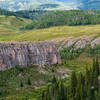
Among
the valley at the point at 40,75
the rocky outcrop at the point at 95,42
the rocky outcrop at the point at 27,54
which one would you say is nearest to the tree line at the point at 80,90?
the valley at the point at 40,75

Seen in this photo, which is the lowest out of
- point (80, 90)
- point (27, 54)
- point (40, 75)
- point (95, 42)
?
point (40, 75)

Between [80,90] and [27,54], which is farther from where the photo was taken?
[27,54]

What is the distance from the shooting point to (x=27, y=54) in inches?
4988

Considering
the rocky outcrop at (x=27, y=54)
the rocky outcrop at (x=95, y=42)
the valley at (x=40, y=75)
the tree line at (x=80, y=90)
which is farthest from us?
the rocky outcrop at (x=95, y=42)

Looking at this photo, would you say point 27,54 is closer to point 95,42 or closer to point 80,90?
point 80,90

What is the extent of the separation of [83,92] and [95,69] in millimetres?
13270

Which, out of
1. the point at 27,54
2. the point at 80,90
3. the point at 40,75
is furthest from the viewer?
the point at 27,54

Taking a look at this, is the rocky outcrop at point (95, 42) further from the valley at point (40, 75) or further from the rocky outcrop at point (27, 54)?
the rocky outcrop at point (27, 54)

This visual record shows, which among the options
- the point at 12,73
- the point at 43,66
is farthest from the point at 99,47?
the point at 12,73

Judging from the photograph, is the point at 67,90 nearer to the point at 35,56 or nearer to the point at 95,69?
the point at 95,69

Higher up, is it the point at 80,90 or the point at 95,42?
the point at 95,42

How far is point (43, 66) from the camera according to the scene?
12900cm

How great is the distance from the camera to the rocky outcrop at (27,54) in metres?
113

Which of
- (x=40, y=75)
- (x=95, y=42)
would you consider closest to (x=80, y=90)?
(x=40, y=75)
